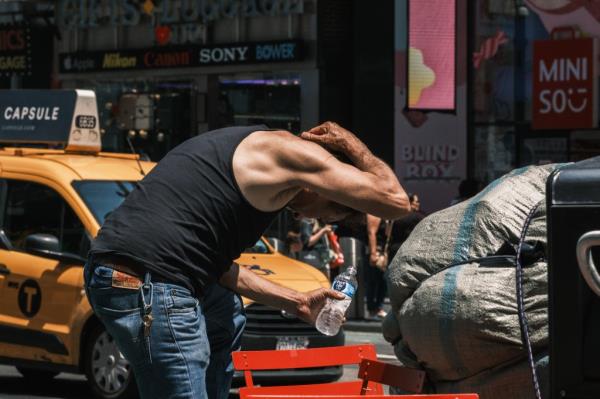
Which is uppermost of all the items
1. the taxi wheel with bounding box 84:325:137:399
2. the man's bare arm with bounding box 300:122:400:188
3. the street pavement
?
the man's bare arm with bounding box 300:122:400:188

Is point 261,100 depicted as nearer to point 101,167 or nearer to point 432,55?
point 432,55

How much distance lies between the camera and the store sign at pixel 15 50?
83.2 ft

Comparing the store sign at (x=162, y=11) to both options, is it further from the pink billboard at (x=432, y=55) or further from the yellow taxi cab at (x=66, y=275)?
the yellow taxi cab at (x=66, y=275)

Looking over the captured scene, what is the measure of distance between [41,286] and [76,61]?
1577 cm

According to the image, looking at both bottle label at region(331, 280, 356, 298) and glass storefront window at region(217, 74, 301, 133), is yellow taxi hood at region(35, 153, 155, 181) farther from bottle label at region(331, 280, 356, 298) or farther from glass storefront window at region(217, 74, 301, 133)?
glass storefront window at region(217, 74, 301, 133)

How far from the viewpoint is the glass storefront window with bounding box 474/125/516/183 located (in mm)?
19750

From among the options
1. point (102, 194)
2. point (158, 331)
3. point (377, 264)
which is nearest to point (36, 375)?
point (102, 194)

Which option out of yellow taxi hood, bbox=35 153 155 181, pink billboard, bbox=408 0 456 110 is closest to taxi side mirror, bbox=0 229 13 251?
yellow taxi hood, bbox=35 153 155 181

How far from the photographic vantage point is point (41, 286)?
974 centimetres

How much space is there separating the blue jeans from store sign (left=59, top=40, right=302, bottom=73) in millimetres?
17469

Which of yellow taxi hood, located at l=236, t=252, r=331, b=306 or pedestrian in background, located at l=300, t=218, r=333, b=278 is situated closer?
yellow taxi hood, located at l=236, t=252, r=331, b=306

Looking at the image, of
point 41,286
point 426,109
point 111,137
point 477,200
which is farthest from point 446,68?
point 477,200

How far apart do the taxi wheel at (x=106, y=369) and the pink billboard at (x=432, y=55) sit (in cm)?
1170

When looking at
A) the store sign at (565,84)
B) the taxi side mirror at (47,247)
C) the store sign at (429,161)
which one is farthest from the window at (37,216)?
the store sign at (429,161)
